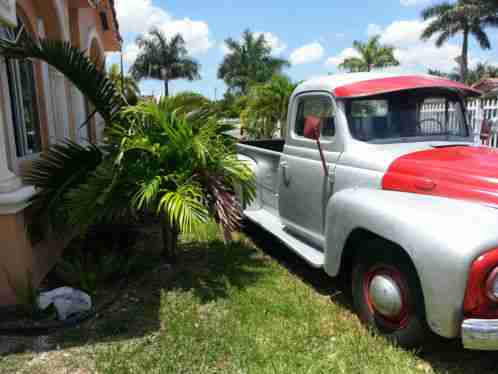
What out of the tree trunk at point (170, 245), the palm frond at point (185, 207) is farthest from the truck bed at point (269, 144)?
the palm frond at point (185, 207)

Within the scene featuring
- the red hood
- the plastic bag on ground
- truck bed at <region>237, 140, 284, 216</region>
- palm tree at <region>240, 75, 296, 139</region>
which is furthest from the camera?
palm tree at <region>240, 75, 296, 139</region>

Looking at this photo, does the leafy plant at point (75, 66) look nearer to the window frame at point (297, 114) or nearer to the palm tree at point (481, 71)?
the window frame at point (297, 114)

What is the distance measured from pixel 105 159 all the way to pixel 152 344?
183 cm

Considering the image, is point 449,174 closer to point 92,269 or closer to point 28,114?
point 92,269

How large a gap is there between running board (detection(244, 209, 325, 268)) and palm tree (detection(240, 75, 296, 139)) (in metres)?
6.79

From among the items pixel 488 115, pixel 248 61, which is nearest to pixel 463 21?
pixel 248 61

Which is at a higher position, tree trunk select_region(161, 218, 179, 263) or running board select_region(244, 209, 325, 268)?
running board select_region(244, 209, 325, 268)

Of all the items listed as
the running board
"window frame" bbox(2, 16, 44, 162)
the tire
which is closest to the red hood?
the tire

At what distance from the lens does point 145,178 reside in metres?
3.96

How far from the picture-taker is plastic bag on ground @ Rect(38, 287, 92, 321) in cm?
346

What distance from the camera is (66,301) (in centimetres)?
349

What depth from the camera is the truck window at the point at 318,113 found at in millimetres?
3808

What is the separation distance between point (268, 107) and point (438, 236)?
1004cm

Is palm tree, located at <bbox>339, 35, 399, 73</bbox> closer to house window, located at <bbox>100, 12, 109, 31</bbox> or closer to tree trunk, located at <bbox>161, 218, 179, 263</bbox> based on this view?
house window, located at <bbox>100, 12, 109, 31</bbox>
